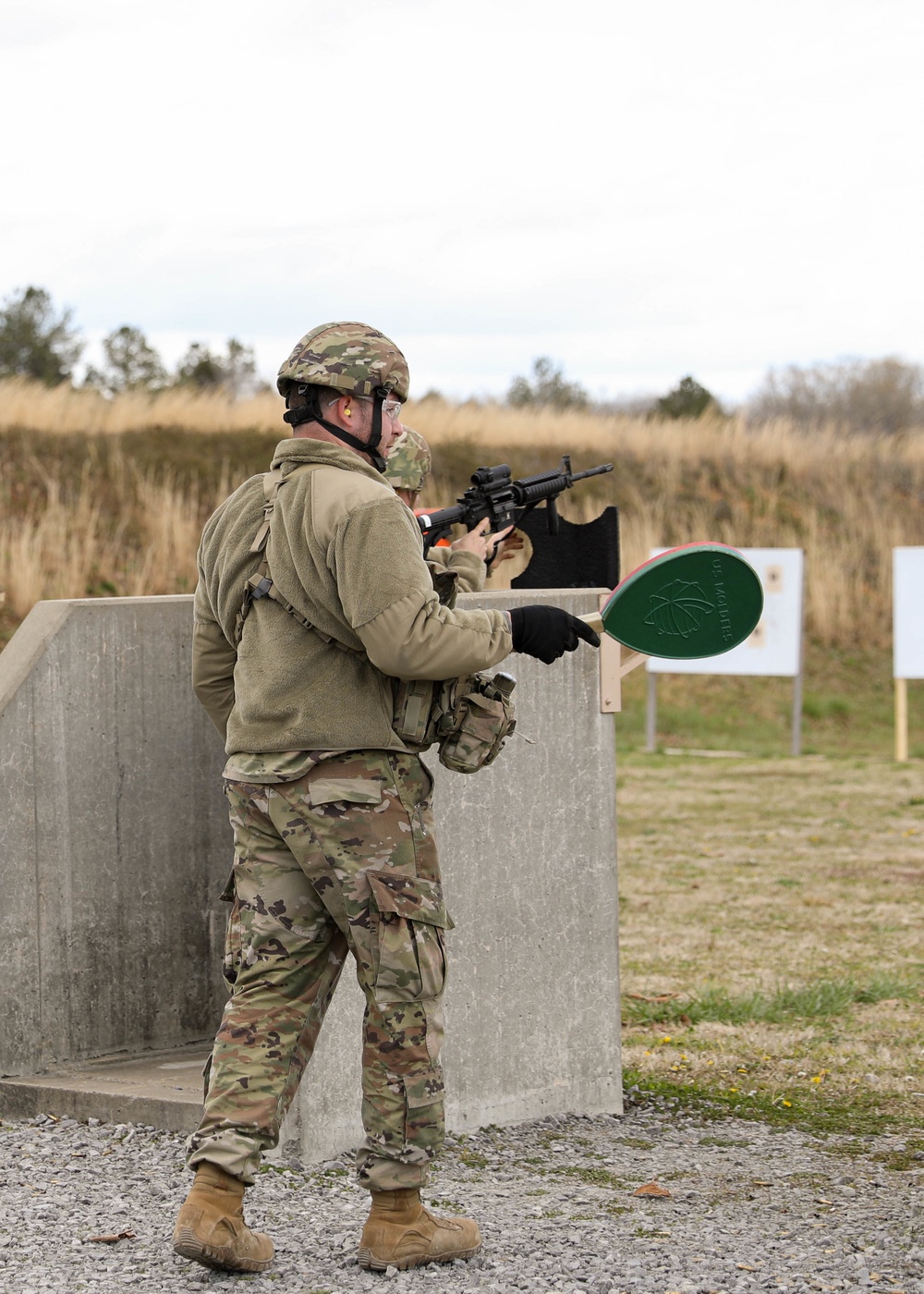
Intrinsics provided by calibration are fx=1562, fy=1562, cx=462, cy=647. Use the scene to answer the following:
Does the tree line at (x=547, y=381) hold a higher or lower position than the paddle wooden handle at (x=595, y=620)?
higher

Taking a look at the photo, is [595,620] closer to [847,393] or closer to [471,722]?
[471,722]

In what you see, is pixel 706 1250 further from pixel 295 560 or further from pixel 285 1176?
pixel 295 560

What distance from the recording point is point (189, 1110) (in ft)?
13.0

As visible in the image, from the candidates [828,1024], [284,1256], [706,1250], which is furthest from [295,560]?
[828,1024]

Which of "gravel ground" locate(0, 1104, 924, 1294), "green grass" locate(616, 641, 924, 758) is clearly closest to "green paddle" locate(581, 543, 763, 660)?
"gravel ground" locate(0, 1104, 924, 1294)

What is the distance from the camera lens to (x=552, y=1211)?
355 cm

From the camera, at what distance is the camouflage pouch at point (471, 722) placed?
3197mm

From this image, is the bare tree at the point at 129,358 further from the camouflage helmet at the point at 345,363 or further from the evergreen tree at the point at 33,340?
the camouflage helmet at the point at 345,363

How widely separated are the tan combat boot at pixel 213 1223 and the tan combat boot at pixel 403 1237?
0.25m

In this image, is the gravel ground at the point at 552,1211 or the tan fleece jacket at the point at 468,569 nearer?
the gravel ground at the point at 552,1211

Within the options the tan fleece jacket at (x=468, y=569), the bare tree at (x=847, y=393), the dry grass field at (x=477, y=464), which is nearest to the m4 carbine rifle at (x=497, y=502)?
the tan fleece jacket at (x=468, y=569)

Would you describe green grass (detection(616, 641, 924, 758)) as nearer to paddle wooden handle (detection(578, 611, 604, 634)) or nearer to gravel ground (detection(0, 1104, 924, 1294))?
gravel ground (detection(0, 1104, 924, 1294))

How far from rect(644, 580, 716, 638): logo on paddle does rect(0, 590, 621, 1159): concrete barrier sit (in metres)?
0.48

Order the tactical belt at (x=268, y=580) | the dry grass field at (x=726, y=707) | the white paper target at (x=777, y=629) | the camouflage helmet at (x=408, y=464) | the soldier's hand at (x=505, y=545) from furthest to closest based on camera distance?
the white paper target at (x=777, y=629), the dry grass field at (x=726, y=707), the soldier's hand at (x=505, y=545), the camouflage helmet at (x=408, y=464), the tactical belt at (x=268, y=580)
